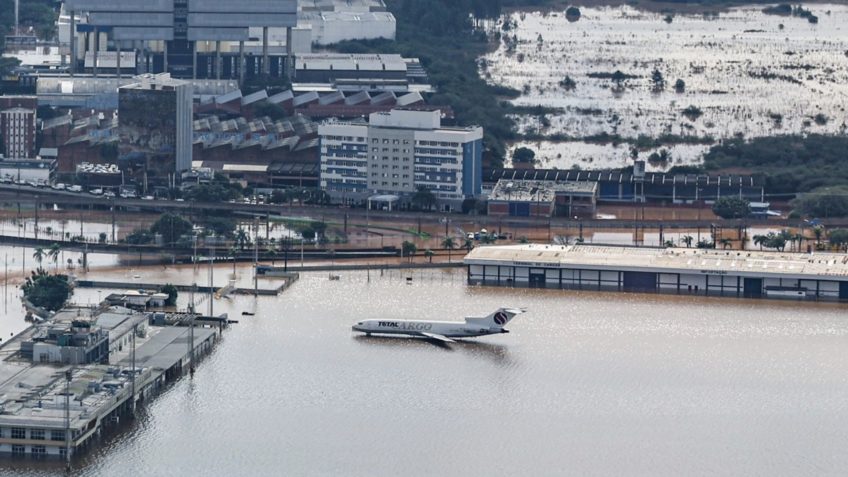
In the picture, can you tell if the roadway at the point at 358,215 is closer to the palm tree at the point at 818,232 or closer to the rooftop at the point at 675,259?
the palm tree at the point at 818,232

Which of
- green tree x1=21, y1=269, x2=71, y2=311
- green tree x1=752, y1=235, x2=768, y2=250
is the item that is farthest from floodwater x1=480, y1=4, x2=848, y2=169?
green tree x1=21, y1=269, x2=71, y2=311

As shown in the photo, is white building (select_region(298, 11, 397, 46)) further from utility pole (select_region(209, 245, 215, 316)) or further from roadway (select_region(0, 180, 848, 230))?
utility pole (select_region(209, 245, 215, 316))

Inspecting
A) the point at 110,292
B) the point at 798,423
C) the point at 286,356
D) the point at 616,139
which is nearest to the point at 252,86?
the point at 616,139

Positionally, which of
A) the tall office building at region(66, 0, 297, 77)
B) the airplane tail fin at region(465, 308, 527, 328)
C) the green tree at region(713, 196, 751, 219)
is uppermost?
the tall office building at region(66, 0, 297, 77)

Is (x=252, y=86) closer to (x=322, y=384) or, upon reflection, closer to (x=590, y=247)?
(x=590, y=247)

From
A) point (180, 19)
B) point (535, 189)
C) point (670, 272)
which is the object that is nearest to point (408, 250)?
point (670, 272)

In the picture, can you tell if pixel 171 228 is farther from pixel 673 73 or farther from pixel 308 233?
pixel 673 73

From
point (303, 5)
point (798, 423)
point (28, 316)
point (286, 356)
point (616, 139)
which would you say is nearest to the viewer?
point (798, 423)
